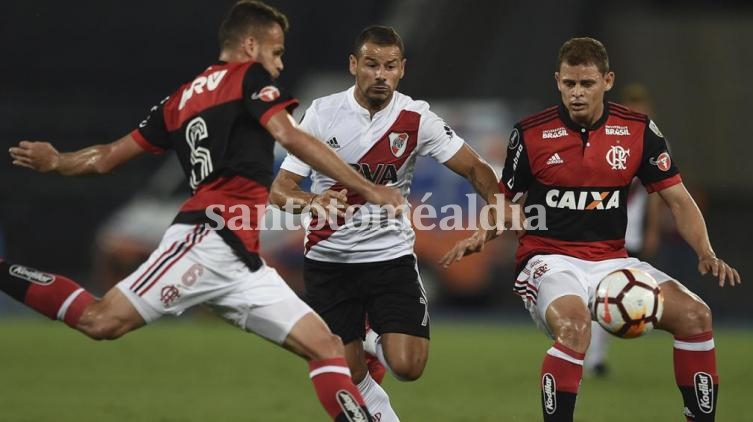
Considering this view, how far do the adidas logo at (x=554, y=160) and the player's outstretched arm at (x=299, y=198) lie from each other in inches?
50.4

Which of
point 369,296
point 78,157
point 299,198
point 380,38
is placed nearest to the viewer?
point 78,157

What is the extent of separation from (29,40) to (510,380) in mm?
17259

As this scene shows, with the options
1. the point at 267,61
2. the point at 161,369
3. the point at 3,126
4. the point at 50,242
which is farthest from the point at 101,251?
the point at 267,61

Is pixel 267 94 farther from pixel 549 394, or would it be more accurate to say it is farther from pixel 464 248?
pixel 549 394

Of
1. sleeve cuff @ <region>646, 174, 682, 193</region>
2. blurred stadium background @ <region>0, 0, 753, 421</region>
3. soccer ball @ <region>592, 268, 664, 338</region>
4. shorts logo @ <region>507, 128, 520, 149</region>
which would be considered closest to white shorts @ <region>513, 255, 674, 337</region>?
soccer ball @ <region>592, 268, 664, 338</region>

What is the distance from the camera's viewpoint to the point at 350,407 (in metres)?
5.80

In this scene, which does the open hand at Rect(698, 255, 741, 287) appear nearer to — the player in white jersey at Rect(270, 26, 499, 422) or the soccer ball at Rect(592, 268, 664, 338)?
the soccer ball at Rect(592, 268, 664, 338)

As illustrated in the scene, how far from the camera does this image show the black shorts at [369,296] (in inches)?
283

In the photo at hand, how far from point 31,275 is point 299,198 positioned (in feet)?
5.00

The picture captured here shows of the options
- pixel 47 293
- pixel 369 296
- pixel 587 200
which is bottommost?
pixel 369 296

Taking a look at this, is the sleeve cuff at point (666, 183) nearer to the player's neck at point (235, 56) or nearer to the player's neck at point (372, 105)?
the player's neck at point (372, 105)

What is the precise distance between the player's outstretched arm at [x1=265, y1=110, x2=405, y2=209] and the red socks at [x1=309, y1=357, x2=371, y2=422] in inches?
33.2

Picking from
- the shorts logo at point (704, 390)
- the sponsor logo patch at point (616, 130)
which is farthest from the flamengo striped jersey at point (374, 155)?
the shorts logo at point (704, 390)

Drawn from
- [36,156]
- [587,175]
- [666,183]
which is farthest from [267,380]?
[666,183]
